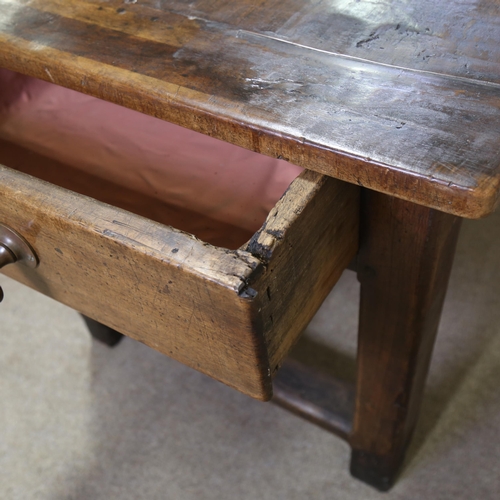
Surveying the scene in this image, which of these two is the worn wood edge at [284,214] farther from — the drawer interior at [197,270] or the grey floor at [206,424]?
the grey floor at [206,424]

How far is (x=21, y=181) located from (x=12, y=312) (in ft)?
2.86

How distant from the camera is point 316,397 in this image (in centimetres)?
92

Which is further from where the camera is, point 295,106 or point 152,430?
point 152,430

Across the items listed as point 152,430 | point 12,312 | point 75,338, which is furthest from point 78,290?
point 12,312

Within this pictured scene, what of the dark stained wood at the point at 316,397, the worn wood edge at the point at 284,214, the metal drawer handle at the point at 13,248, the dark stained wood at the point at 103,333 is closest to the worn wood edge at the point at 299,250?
the worn wood edge at the point at 284,214

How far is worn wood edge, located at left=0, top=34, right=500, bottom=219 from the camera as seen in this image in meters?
0.40

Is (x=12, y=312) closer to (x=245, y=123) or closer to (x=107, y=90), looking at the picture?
(x=107, y=90)

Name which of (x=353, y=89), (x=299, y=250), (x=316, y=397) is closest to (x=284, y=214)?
(x=299, y=250)

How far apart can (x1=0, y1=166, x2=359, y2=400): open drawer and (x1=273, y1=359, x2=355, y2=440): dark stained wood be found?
428mm

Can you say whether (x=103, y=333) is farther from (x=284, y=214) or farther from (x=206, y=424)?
(x=284, y=214)

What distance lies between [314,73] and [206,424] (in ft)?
2.32

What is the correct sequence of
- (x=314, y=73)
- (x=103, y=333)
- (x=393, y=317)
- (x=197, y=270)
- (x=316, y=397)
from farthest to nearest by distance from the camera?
(x=103, y=333) → (x=316, y=397) → (x=393, y=317) → (x=314, y=73) → (x=197, y=270)

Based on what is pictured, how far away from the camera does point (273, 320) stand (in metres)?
0.43

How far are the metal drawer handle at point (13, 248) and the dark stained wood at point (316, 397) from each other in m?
0.54
